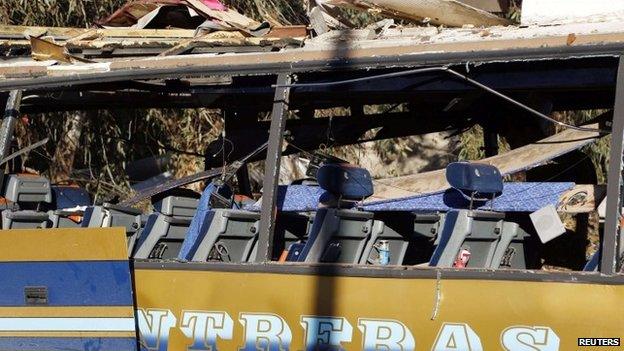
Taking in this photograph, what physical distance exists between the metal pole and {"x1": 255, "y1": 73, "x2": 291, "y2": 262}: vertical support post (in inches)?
74.2

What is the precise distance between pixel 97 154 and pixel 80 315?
790 cm

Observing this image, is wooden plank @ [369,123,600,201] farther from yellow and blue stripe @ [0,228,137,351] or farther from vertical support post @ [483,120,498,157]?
yellow and blue stripe @ [0,228,137,351]

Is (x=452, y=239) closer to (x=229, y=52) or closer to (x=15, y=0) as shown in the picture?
(x=229, y=52)

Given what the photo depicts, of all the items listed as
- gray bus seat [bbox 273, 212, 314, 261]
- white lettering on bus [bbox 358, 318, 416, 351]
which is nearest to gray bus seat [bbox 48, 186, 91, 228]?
gray bus seat [bbox 273, 212, 314, 261]

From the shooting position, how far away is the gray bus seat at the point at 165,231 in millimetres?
8938

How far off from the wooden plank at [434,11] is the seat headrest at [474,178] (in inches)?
46.7

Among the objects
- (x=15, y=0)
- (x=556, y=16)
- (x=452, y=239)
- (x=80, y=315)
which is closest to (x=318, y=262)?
(x=452, y=239)

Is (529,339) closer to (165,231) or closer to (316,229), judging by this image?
(316,229)

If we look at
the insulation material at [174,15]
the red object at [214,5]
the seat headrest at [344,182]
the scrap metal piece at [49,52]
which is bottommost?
the seat headrest at [344,182]

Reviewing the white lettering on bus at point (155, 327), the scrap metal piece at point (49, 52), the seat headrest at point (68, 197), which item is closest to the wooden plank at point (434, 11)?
the scrap metal piece at point (49, 52)

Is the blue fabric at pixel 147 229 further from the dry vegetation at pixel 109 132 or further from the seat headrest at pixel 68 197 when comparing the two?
the dry vegetation at pixel 109 132

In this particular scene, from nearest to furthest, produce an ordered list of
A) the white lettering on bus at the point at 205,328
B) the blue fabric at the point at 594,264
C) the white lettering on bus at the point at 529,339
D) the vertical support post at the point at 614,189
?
the vertical support post at the point at 614,189 → the white lettering on bus at the point at 529,339 → the blue fabric at the point at 594,264 → the white lettering on bus at the point at 205,328

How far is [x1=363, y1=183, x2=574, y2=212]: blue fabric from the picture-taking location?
7605 millimetres

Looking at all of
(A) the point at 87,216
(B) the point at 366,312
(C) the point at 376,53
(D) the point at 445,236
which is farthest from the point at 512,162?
(A) the point at 87,216
